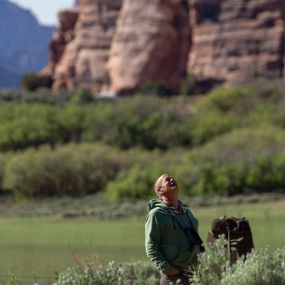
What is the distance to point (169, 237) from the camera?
8711 mm

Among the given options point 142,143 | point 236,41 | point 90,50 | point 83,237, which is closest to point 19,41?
point 90,50

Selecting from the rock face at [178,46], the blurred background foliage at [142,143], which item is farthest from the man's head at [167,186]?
the rock face at [178,46]

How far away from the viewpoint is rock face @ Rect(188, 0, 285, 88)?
95938 millimetres

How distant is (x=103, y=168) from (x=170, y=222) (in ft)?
174

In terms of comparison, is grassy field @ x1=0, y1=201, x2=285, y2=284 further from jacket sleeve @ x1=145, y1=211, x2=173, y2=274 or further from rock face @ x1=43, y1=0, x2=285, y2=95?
rock face @ x1=43, y1=0, x2=285, y2=95

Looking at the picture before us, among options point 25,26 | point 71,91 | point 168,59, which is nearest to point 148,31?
point 168,59

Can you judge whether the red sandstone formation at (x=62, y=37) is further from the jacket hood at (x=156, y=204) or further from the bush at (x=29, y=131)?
the jacket hood at (x=156, y=204)

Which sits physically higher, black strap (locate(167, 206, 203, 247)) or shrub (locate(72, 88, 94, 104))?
black strap (locate(167, 206, 203, 247))

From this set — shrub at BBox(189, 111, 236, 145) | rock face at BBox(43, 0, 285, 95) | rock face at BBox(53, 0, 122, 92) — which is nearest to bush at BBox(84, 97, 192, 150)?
shrub at BBox(189, 111, 236, 145)

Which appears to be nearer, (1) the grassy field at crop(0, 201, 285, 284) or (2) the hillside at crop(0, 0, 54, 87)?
(1) the grassy field at crop(0, 201, 285, 284)

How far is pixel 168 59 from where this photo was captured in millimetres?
100375

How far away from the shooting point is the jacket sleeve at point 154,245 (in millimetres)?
8570

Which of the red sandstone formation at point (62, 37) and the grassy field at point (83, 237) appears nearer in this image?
the grassy field at point (83, 237)

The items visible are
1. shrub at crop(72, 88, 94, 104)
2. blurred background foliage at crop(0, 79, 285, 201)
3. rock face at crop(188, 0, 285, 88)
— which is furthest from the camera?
rock face at crop(188, 0, 285, 88)
